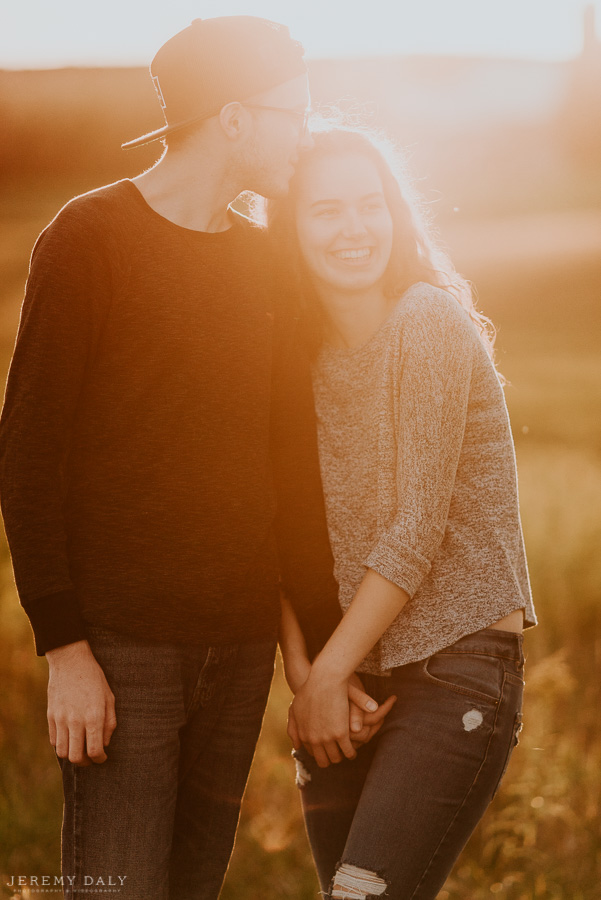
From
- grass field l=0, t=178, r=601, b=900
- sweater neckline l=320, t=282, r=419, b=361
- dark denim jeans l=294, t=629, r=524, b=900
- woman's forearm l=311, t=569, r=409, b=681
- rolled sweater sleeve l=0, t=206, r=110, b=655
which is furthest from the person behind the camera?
grass field l=0, t=178, r=601, b=900

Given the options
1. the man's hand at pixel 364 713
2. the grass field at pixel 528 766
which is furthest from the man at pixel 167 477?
the grass field at pixel 528 766

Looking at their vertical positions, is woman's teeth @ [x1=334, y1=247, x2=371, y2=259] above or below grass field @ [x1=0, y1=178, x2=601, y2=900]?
above

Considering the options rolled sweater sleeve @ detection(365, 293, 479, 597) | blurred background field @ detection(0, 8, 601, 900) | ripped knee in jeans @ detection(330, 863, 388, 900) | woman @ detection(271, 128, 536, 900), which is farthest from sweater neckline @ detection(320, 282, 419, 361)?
ripped knee in jeans @ detection(330, 863, 388, 900)

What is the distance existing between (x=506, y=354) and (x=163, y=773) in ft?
31.6

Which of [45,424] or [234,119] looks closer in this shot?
[45,424]

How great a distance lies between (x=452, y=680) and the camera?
199 centimetres

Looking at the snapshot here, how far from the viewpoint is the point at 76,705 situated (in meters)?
1.82

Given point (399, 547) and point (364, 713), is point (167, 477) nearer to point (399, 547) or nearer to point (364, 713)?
point (399, 547)

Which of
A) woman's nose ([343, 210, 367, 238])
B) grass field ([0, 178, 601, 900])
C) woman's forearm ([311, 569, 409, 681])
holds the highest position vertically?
woman's nose ([343, 210, 367, 238])

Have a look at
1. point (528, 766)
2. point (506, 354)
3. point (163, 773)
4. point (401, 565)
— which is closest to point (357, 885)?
point (163, 773)

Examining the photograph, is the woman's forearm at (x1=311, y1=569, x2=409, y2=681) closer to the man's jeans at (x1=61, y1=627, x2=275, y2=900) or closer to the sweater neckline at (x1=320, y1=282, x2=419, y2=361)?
the man's jeans at (x1=61, y1=627, x2=275, y2=900)

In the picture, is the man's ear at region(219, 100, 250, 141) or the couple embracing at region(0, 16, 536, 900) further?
the man's ear at region(219, 100, 250, 141)

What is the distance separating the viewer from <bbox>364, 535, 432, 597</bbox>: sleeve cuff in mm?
1979

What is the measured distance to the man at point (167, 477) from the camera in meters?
1.81
